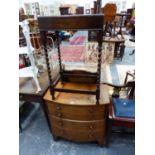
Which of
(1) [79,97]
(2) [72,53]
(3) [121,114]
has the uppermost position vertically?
(2) [72,53]

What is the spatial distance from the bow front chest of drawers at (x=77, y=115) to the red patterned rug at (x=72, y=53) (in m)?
2.41

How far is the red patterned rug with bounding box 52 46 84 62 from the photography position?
13.0 feet

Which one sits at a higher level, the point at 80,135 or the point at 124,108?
the point at 124,108

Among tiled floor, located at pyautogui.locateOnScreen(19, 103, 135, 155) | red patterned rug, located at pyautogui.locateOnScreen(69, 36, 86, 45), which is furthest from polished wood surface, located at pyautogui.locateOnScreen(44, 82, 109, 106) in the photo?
red patterned rug, located at pyautogui.locateOnScreen(69, 36, 86, 45)

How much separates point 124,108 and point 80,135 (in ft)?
1.67

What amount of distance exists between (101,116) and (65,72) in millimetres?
590

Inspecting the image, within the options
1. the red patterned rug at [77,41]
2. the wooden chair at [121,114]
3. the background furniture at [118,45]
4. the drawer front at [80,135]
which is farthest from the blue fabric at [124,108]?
the red patterned rug at [77,41]

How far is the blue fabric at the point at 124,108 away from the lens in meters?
1.40

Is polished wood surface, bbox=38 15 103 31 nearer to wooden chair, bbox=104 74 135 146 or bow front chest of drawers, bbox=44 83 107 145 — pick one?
bow front chest of drawers, bbox=44 83 107 145

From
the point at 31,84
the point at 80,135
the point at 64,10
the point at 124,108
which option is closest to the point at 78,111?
the point at 80,135

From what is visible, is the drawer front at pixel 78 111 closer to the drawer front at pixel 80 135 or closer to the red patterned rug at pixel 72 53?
the drawer front at pixel 80 135

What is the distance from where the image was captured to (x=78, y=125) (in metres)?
1.44

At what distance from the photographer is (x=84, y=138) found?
154cm

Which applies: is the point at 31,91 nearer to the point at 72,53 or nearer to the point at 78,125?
the point at 78,125
